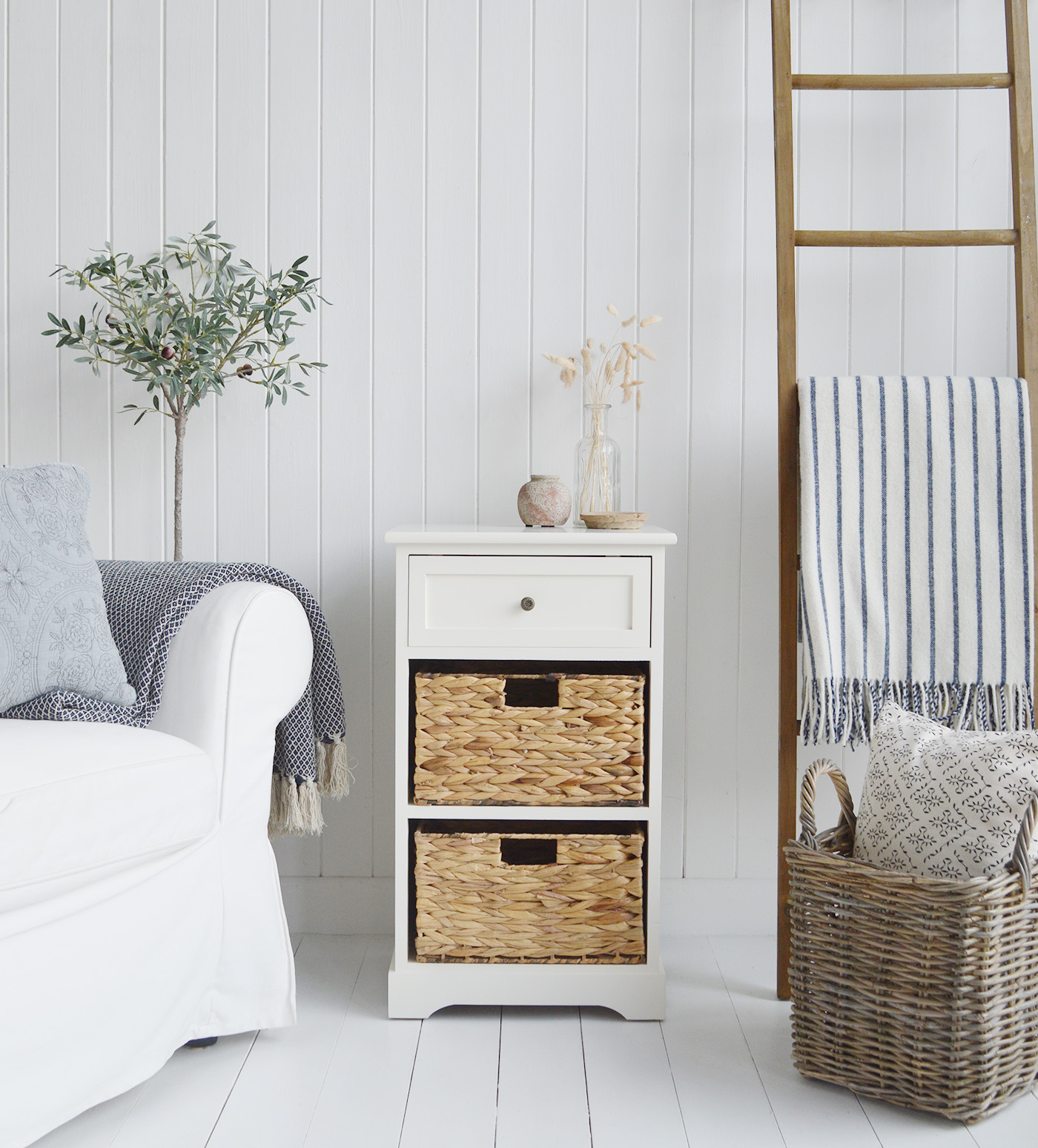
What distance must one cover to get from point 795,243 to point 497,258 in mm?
535

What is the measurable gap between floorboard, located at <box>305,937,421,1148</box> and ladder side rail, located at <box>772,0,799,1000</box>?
63 cm

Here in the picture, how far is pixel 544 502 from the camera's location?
1.68m

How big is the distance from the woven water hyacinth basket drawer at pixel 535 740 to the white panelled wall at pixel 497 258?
1.29ft

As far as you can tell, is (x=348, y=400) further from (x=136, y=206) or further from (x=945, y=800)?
(x=945, y=800)

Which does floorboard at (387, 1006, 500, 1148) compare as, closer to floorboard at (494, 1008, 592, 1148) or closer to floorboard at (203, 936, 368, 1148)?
floorboard at (494, 1008, 592, 1148)

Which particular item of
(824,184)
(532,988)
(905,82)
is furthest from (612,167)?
(532,988)

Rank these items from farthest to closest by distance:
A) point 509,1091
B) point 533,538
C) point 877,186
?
point 877,186 < point 533,538 < point 509,1091

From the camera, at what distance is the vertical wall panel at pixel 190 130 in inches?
73.3

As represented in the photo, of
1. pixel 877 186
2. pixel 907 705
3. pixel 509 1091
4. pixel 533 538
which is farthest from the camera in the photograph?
pixel 877 186

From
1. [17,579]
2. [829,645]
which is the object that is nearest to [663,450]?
[829,645]

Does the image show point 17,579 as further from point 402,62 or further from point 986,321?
point 986,321

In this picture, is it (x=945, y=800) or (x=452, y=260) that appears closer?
(x=945, y=800)

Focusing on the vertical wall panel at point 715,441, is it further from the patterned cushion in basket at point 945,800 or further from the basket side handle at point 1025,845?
the basket side handle at point 1025,845

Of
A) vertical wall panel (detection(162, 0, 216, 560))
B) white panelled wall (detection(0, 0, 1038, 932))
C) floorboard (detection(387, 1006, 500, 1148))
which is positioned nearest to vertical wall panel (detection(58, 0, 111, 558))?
white panelled wall (detection(0, 0, 1038, 932))
